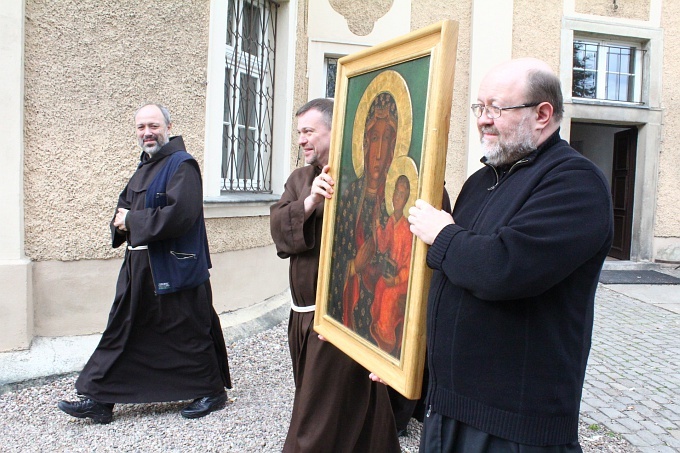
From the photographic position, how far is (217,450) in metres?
3.31

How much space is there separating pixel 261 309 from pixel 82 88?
253 centimetres

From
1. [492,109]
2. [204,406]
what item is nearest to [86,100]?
[204,406]

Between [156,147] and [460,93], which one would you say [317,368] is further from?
[460,93]

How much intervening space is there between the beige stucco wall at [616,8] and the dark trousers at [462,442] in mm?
9401

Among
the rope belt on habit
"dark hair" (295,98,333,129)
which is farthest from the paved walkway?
"dark hair" (295,98,333,129)

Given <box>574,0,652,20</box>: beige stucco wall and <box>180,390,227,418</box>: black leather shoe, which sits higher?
<box>574,0,652,20</box>: beige stucco wall

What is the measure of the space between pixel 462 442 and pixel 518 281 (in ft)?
1.73

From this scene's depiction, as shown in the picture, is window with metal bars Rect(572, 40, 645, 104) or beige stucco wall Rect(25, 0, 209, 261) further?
window with metal bars Rect(572, 40, 645, 104)

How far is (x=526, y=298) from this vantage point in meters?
1.61

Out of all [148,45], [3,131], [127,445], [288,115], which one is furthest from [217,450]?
[288,115]

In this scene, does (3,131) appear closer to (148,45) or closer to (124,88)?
(124,88)

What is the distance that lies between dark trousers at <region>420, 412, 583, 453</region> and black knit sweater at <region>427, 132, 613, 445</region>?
3 centimetres

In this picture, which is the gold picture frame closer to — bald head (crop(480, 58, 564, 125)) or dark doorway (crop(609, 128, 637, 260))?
bald head (crop(480, 58, 564, 125))

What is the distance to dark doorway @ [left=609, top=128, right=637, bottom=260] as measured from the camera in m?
10.4
